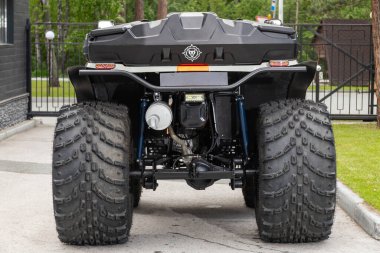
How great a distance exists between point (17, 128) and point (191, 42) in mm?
11942

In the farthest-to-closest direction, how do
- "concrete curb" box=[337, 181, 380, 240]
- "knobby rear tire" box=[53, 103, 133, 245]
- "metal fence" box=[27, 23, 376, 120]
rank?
"metal fence" box=[27, 23, 376, 120], "concrete curb" box=[337, 181, 380, 240], "knobby rear tire" box=[53, 103, 133, 245]

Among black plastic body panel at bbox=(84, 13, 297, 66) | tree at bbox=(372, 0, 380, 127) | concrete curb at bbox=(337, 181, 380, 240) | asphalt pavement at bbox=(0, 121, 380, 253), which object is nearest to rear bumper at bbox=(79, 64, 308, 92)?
black plastic body panel at bbox=(84, 13, 297, 66)

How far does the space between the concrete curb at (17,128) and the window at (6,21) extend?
157 centimetres

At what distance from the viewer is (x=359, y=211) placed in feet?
30.5

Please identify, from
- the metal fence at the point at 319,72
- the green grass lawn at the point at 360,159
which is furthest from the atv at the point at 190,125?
the metal fence at the point at 319,72

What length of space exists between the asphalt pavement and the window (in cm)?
737

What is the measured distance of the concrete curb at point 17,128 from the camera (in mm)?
18027

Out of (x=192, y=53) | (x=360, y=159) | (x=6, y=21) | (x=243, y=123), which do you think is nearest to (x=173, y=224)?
(x=243, y=123)

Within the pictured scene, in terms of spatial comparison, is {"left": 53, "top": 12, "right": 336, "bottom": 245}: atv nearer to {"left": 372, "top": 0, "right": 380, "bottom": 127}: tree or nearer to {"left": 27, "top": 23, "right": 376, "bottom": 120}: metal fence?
{"left": 27, "top": 23, "right": 376, "bottom": 120}: metal fence

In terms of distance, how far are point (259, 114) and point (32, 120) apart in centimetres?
1367

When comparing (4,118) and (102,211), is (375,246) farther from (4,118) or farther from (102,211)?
(4,118)

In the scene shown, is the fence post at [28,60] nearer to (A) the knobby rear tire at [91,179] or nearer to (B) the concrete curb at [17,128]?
(B) the concrete curb at [17,128]

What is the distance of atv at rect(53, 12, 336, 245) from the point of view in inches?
303

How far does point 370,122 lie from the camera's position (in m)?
21.6
